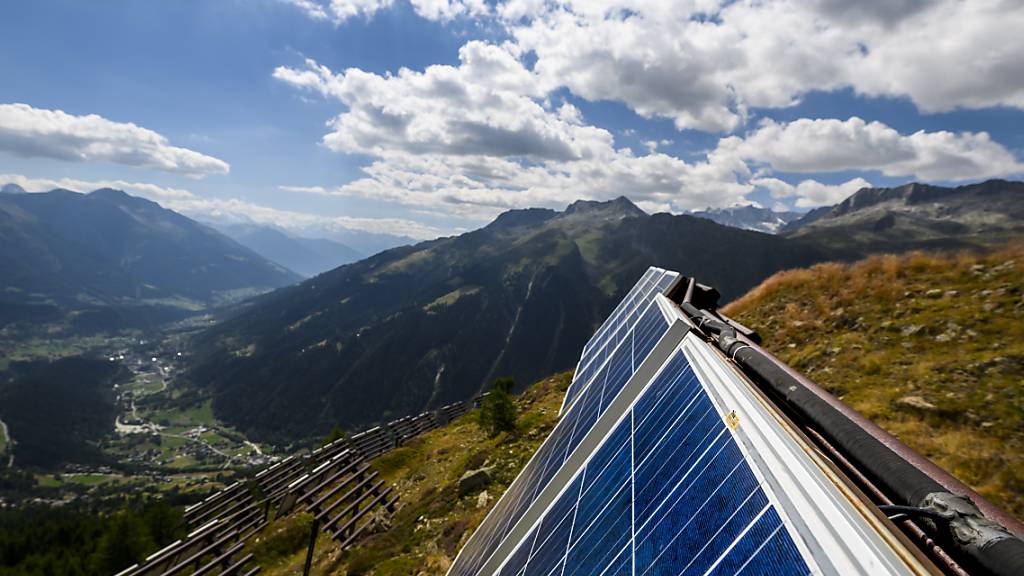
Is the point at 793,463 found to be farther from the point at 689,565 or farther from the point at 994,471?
the point at 994,471

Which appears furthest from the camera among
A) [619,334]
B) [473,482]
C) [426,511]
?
[426,511]

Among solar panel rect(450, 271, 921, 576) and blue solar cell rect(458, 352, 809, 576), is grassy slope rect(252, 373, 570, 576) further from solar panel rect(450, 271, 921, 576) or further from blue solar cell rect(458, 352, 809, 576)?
blue solar cell rect(458, 352, 809, 576)

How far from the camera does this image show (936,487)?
406 cm

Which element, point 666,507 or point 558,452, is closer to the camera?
point 666,507

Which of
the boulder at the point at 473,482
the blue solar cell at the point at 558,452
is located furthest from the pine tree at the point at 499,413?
the blue solar cell at the point at 558,452

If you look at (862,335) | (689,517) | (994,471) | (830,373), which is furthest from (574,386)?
(689,517)

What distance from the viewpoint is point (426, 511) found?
73.0 ft

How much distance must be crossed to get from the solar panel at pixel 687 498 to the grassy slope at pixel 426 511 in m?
7.72

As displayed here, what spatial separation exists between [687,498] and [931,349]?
1753 cm

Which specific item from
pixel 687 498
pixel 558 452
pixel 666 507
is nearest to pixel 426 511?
pixel 558 452

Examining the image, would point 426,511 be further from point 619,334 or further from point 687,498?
point 687,498

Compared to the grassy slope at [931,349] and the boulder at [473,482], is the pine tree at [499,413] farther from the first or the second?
the grassy slope at [931,349]

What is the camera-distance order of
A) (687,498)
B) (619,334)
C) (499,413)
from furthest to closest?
(499,413), (619,334), (687,498)

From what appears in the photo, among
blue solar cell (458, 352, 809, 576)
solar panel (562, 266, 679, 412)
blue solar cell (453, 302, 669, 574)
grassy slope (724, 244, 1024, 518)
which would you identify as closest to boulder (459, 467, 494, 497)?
solar panel (562, 266, 679, 412)
